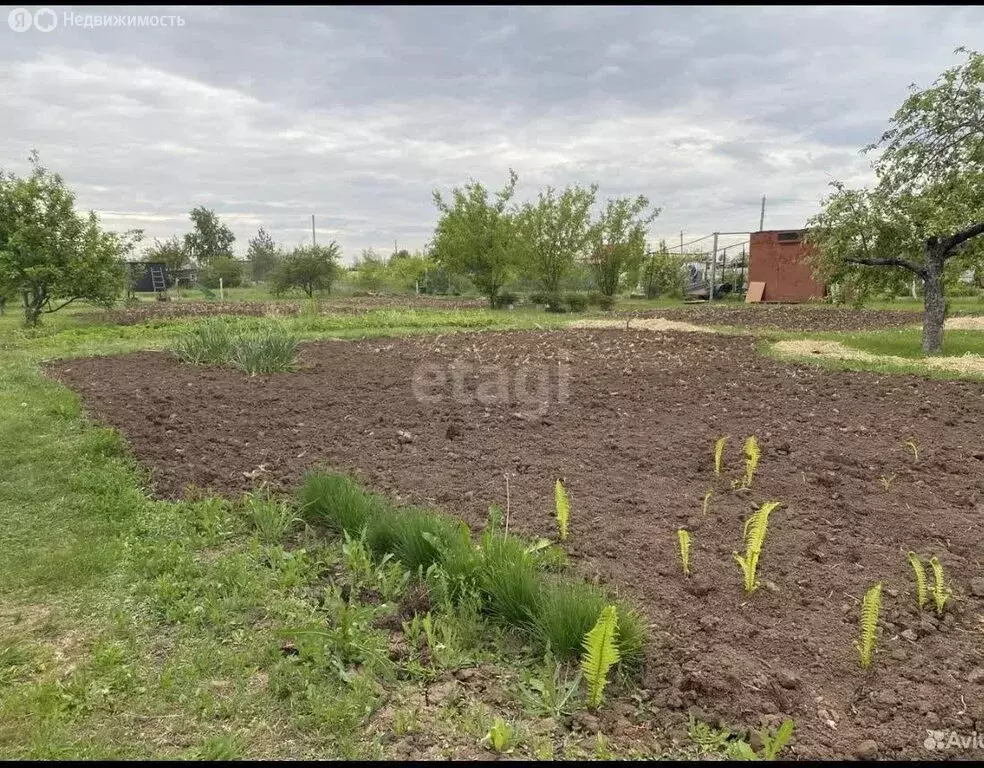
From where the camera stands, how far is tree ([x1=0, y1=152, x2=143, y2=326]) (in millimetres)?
13469

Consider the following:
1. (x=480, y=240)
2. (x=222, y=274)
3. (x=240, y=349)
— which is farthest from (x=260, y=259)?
(x=240, y=349)

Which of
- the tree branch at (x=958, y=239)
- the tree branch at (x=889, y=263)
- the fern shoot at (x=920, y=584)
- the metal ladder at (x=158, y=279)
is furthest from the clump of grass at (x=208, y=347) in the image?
the metal ladder at (x=158, y=279)

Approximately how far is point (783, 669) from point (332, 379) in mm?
6103

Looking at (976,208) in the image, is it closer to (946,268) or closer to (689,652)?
(946,268)

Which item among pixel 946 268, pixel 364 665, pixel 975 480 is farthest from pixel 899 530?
pixel 946 268

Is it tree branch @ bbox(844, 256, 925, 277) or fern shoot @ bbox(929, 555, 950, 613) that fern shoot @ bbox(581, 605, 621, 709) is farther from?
tree branch @ bbox(844, 256, 925, 277)

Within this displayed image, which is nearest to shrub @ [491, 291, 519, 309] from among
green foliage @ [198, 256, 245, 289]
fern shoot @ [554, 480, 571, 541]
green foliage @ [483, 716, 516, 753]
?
green foliage @ [198, 256, 245, 289]

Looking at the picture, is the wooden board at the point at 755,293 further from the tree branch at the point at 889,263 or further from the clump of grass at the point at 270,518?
the clump of grass at the point at 270,518

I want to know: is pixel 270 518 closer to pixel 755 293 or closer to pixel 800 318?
pixel 800 318

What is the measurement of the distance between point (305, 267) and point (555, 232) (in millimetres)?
10506

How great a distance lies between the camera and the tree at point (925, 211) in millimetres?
8914

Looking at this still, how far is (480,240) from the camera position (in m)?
22.4

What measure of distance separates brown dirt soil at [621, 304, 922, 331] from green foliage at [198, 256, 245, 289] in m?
24.5

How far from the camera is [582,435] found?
16.0 ft
